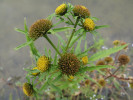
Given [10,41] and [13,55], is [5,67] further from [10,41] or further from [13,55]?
[10,41]

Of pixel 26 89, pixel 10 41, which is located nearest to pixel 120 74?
pixel 26 89

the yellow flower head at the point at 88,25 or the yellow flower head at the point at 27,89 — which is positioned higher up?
the yellow flower head at the point at 88,25

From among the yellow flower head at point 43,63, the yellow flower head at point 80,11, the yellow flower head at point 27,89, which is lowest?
the yellow flower head at point 27,89

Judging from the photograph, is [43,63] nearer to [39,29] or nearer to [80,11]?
[39,29]

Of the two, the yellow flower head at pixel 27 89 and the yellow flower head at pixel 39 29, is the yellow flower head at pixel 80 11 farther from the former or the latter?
the yellow flower head at pixel 27 89

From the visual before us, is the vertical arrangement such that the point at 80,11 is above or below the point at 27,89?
above

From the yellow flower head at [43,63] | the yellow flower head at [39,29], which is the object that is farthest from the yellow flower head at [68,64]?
the yellow flower head at [39,29]

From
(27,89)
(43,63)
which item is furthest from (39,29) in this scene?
(27,89)

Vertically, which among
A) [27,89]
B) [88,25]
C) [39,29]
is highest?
[39,29]
